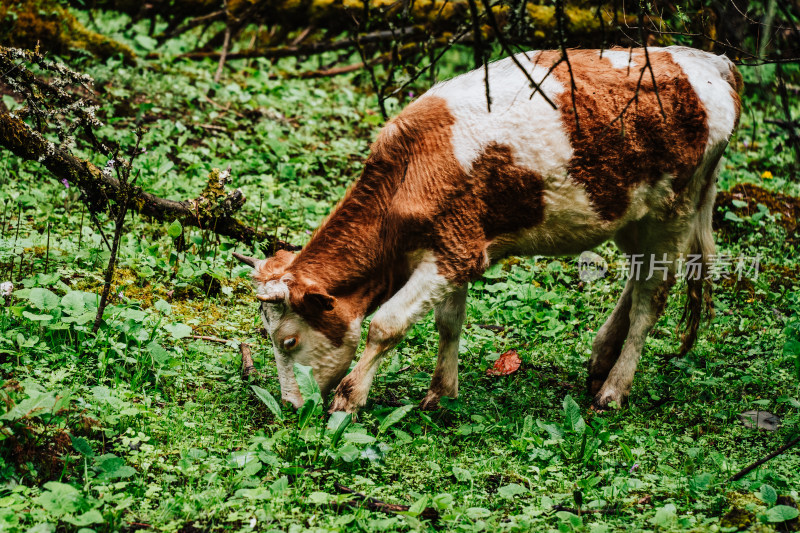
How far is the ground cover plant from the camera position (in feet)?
11.5

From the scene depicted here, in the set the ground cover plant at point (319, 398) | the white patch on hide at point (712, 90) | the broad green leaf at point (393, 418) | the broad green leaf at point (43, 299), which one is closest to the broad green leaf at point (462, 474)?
the ground cover plant at point (319, 398)

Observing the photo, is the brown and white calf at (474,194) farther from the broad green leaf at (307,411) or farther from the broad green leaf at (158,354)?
the broad green leaf at (158,354)

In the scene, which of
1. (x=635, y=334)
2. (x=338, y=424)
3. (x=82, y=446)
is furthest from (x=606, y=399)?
(x=82, y=446)

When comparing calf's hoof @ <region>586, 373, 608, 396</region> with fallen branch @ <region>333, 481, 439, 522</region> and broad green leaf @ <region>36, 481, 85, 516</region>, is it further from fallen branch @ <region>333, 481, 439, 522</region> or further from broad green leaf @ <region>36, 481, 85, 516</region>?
broad green leaf @ <region>36, 481, 85, 516</region>

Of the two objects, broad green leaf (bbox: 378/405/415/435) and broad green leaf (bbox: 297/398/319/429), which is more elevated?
broad green leaf (bbox: 297/398/319/429)

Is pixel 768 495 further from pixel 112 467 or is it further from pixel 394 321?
pixel 112 467

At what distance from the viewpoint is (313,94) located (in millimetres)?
10352

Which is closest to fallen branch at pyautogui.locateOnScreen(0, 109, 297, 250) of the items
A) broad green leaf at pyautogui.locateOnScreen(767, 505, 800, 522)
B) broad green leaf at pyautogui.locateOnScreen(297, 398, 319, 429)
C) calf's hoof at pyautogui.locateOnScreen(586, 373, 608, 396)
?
broad green leaf at pyautogui.locateOnScreen(297, 398, 319, 429)

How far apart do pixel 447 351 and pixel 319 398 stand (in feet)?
3.86

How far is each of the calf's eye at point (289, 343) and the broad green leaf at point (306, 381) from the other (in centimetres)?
25

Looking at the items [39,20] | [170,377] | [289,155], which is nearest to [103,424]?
[170,377]

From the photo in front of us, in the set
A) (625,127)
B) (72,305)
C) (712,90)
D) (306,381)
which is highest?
(712,90)

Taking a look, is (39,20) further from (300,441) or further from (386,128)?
(300,441)

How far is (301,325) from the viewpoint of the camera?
468 centimetres
